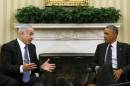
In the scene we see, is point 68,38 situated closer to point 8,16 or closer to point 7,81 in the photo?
point 8,16

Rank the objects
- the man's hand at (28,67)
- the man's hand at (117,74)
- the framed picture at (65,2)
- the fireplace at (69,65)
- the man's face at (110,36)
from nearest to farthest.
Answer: the man's hand at (28,67) < the man's hand at (117,74) < the man's face at (110,36) < the fireplace at (69,65) < the framed picture at (65,2)

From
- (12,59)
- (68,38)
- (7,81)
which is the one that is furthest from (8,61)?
(68,38)

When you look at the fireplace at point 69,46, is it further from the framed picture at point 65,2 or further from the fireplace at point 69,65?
the framed picture at point 65,2

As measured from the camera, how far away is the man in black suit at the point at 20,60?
4.94 metres

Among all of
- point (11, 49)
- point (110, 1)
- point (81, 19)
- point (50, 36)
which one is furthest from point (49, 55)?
point (11, 49)

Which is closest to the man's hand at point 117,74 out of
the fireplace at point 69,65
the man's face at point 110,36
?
the man's face at point 110,36

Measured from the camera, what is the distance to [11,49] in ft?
16.6

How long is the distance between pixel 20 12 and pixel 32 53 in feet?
5.42

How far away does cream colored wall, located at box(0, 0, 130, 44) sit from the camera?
6.91 m

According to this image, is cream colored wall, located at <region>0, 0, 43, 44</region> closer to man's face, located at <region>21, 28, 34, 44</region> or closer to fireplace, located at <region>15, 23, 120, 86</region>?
fireplace, located at <region>15, 23, 120, 86</region>

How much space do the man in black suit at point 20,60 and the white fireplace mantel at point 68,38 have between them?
168 cm

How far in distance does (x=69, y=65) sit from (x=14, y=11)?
127 centimetres

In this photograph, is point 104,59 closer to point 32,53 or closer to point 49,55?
point 32,53

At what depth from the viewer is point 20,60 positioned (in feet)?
16.6
